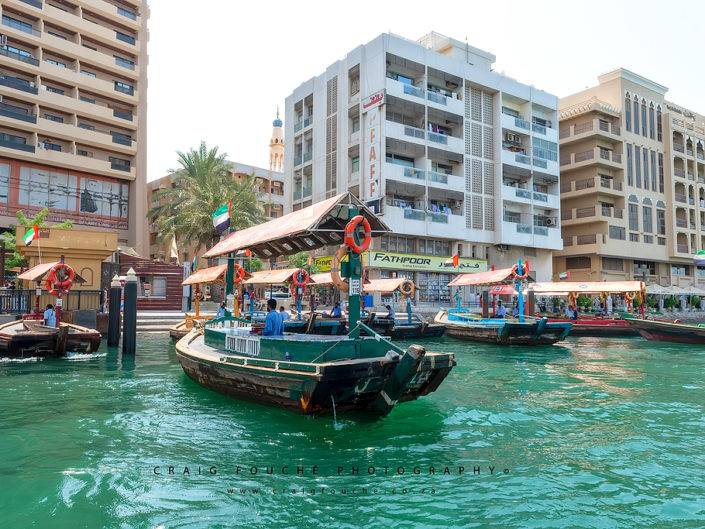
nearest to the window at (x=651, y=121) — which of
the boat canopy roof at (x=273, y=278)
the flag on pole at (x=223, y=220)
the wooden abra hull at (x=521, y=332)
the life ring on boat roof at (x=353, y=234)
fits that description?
the wooden abra hull at (x=521, y=332)

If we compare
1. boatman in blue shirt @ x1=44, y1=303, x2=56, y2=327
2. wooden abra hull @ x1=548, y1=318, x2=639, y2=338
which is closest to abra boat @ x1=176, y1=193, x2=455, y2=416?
boatman in blue shirt @ x1=44, y1=303, x2=56, y2=327

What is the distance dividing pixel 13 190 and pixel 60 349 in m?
25.6

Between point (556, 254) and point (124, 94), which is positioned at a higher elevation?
point (124, 94)

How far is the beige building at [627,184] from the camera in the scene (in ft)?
148

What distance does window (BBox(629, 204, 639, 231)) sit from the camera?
153 feet

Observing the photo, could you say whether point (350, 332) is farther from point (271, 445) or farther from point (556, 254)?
point (556, 254)

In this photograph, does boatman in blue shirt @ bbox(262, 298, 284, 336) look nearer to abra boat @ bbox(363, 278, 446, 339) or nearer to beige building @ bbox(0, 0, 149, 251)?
abra boat @ bbox(363, 278, 446, 339)

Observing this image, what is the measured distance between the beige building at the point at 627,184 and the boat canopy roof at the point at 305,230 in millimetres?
38941

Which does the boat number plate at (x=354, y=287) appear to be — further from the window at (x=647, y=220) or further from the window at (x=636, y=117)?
the window at (x=636, y=117)

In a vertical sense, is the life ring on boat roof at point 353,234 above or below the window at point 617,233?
below

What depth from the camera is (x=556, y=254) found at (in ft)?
153

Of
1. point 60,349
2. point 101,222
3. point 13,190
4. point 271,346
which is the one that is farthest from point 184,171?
point 271,346

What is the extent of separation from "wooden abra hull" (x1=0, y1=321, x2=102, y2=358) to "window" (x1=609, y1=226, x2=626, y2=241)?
4414 centimetres

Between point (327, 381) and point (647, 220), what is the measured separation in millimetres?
51005
